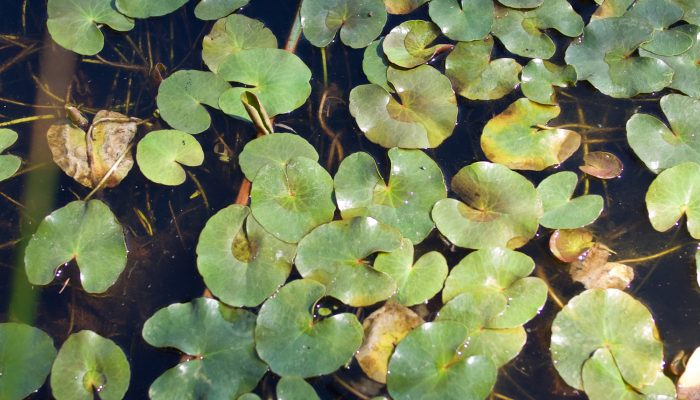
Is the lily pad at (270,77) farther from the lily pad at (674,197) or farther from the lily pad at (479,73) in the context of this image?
the lily pad at (674,197)

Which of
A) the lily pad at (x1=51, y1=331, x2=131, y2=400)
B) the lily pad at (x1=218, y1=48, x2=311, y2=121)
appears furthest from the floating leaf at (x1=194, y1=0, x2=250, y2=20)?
the lily pad at (x1=51, y1=331, x2=131, y2=400)

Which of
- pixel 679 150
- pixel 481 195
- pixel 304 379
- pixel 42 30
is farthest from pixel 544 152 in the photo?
pixel 42 30

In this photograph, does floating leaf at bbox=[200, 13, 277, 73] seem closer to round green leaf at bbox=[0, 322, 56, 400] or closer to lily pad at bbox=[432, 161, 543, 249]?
lily pad at bbox=[432, 161, 543, 249]

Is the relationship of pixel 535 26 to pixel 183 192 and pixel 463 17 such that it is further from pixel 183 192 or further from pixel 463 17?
pixel 183 192

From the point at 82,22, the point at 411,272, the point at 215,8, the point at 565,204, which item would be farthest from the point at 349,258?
the point at 82,22

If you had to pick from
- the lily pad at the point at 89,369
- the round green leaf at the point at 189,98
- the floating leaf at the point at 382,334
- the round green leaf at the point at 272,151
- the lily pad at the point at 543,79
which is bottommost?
the lily pad at the point at 89,369

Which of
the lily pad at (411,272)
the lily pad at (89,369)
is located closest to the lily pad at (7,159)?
the lily pad at (89,369)
